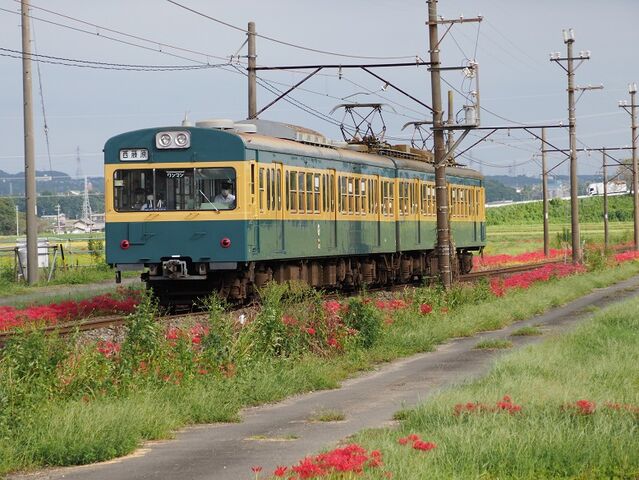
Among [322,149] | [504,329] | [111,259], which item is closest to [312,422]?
[504,329]

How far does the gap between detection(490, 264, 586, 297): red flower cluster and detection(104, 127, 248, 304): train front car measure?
8.77 meters

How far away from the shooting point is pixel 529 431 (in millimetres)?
10961

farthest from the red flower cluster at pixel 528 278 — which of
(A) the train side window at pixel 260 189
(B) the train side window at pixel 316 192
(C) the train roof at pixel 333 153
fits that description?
(A) the train side window at pixel 260 189

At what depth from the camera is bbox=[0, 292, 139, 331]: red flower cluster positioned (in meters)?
23.5

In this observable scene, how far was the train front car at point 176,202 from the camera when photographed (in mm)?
25609

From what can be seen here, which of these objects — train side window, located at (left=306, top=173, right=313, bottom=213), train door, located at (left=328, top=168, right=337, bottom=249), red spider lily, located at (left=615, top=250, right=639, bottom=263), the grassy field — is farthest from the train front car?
the grassy field

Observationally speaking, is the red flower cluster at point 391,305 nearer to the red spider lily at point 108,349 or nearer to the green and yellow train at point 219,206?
the green and yellow train at point 219,206

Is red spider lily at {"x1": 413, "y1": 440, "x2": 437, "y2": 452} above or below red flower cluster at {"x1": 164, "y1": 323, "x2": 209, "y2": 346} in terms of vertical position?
below

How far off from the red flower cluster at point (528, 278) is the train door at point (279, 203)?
670 cm

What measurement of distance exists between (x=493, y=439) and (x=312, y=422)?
278 cm

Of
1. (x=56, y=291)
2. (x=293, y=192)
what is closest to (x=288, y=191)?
(x=293, y=192)

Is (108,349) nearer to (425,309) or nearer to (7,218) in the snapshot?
(425,309)

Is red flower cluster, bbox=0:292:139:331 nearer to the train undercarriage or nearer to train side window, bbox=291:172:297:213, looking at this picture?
the train undercarriage

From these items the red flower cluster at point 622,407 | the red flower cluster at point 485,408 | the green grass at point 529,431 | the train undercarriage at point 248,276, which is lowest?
the green grass at point 529,431
